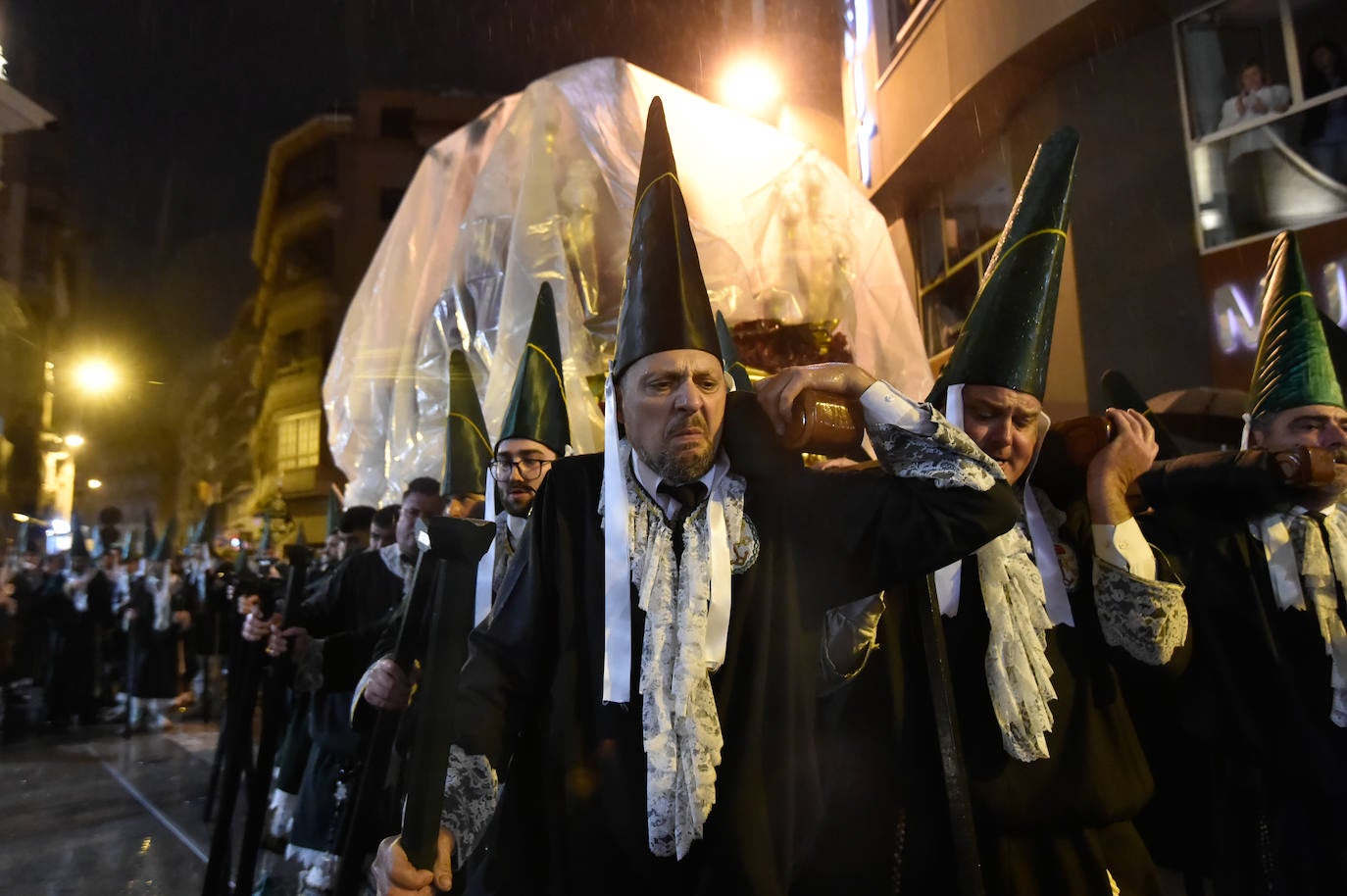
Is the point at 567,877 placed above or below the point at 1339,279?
below

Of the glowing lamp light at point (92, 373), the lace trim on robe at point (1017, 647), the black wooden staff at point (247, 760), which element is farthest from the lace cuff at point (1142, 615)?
the glowing lamp light at point (92, 373)

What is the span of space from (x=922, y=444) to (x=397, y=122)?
35614 millimetres

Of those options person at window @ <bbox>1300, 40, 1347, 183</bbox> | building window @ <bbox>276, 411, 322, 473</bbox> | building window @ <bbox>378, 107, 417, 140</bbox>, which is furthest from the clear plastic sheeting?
building window @ <bbox>378, 107, 417, 140</bbox>

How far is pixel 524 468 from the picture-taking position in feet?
12.3

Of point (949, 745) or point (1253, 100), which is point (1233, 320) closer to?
point (1253, 100)

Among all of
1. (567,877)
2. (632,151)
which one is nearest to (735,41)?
(632,151)

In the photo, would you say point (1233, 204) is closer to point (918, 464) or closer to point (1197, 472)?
point (1197, 472)

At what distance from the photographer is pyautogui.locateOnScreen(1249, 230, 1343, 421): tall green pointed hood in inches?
118

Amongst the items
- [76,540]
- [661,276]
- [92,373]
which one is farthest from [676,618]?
[92,373]

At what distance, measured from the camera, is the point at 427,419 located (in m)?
6.45

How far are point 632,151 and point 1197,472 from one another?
4.39m

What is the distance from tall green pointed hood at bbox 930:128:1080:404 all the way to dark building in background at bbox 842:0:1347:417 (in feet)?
20.8

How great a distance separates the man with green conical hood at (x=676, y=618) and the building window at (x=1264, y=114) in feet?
25.4

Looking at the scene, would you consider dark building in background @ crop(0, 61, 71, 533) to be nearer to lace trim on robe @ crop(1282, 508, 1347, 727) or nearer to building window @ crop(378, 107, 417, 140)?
lace trim on robe @ crop(1282, 508, 1347, 727)
